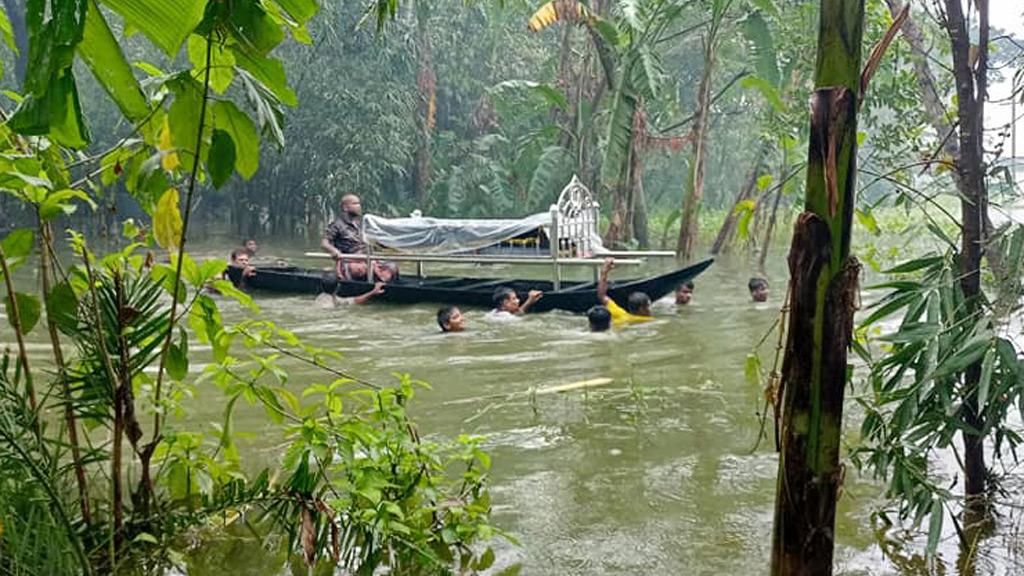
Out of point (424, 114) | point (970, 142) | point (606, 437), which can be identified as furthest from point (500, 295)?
point (424, 114)

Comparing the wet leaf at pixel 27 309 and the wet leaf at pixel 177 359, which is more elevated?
the wet leaf at pixel 27 309

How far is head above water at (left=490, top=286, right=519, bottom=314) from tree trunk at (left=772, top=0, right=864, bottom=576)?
8.55 meters

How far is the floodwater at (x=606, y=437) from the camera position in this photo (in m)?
3.74

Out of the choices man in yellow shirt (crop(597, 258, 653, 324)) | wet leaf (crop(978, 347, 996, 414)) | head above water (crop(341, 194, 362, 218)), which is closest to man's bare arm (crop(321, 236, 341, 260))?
head above water (crop(341, 194, 362, 218))

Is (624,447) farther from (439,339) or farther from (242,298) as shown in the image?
(439,339)

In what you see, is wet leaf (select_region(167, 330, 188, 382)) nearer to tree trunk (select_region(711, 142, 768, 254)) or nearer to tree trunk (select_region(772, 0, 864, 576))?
tree trunk (select_region(772, 0, 864, 576))

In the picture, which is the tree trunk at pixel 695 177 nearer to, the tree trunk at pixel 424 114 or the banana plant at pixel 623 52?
the banana plant at pixel 623 52

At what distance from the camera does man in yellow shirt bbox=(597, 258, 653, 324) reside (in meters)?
10.1

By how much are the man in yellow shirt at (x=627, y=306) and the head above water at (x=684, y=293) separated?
1056mm

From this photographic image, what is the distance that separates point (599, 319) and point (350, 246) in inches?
177

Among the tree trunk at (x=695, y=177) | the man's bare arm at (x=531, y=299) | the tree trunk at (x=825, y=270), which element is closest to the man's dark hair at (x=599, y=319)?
the man's bare arm at (x=531, y=299)

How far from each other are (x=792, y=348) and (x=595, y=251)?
10.4 metres

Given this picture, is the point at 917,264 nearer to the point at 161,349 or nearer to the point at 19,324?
the point at 161,349

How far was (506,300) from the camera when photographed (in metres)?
10.5
